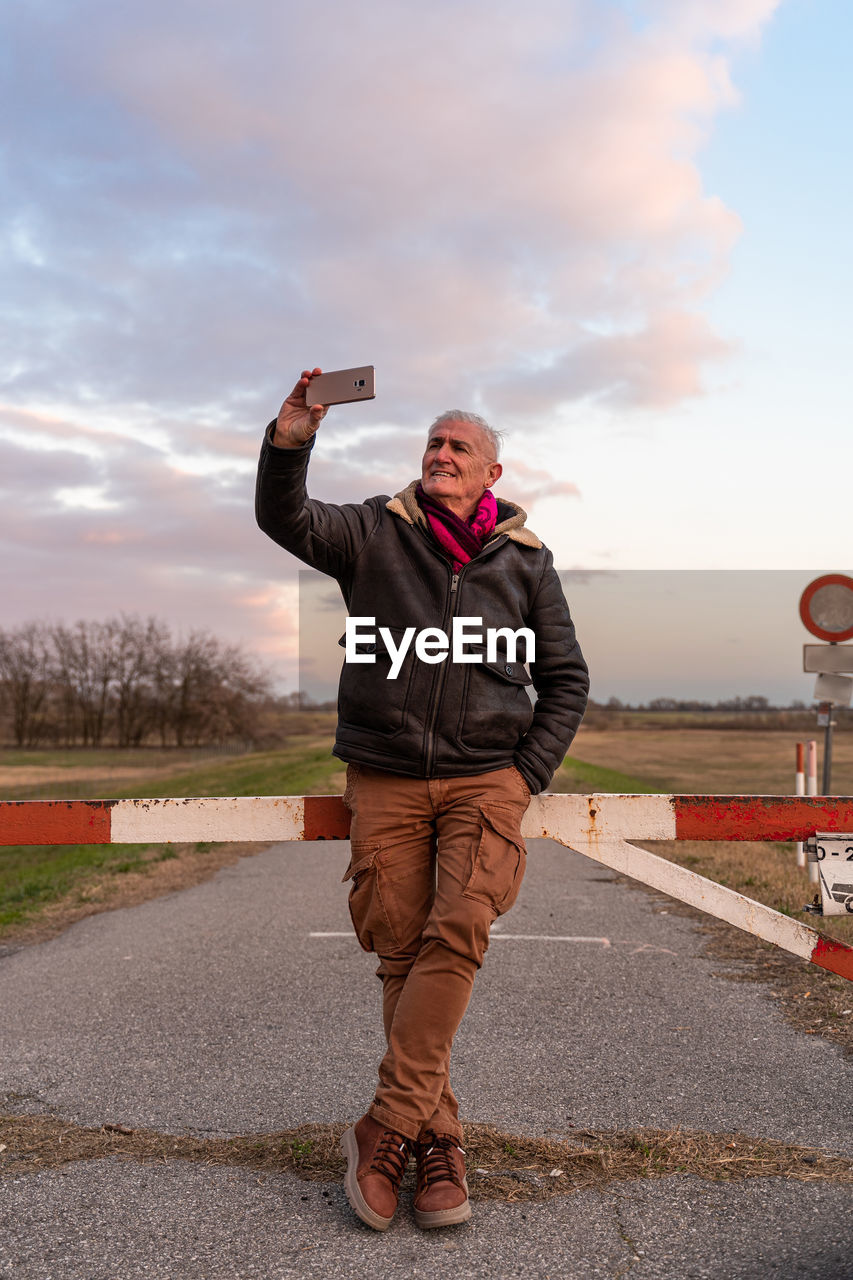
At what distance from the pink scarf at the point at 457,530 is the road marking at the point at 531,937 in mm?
4281

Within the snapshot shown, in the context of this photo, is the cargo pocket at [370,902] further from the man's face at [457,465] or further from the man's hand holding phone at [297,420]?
the man's hand holding phone at [297,420]

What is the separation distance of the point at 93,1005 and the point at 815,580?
27.6 feet

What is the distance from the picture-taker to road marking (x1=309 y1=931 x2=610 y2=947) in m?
7.05

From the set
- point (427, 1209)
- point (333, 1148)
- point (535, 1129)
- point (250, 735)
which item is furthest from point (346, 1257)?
point (250, 735)

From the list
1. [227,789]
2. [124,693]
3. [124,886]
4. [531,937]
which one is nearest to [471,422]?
[531,937]

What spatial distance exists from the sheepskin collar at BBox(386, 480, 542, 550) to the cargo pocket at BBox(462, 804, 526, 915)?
2.89ft

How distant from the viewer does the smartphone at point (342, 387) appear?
3051mm

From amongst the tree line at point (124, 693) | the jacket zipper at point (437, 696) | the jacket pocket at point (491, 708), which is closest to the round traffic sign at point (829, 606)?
the jacket pocket at point (491, 708)

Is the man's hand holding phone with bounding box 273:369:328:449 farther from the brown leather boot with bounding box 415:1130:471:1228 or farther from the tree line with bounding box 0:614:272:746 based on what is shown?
the tree line with bounding box 0:614:272:746

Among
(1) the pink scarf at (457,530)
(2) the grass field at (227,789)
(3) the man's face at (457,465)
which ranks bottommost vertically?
(2) the grass field at (227,789)

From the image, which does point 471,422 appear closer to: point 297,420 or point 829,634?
point 297,420

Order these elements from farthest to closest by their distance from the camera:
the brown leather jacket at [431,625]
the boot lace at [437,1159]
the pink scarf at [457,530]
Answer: the pink scarf at [457,530]
the brown leather jacket at [431,625]
the boot lace at [437,1159]

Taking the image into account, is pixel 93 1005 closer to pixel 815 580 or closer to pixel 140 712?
pixel 815 580

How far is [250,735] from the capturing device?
60.6 m
